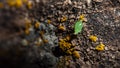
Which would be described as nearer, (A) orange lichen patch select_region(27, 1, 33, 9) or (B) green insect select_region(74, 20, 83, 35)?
(A) orange lichen patch select_region(27, 1, 33, 9)

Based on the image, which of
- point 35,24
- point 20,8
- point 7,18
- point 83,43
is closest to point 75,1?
point 83,43

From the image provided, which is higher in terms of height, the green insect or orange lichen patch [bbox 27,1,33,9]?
orange lichen patch [bbox 27,1,33,9]

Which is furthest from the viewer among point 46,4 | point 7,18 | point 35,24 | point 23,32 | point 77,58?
point 77,58

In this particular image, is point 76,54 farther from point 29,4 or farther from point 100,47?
point 29,4

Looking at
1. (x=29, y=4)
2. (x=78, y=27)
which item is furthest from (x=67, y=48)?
(x=29, y=4)

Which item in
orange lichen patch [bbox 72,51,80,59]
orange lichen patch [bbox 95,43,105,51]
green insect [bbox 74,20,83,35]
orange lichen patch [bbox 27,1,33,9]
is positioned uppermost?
orange lichen patch [bbox 27,1,33,9]

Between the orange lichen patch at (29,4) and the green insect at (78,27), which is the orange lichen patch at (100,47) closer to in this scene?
the green insect at (78,27)

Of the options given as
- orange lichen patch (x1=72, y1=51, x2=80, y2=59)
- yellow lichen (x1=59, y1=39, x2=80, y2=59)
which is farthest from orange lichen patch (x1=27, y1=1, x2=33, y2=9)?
orange lichen patch (x1=72, y1=51, x2=80, y2=59)

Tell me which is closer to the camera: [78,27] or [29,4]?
[29,4]

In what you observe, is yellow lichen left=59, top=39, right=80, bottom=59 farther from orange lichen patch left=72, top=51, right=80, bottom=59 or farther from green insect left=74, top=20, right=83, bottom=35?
green insect left=74, top=20, right=83, bottom=35

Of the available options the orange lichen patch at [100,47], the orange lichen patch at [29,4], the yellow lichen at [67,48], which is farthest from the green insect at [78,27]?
the orange lichen patch at [29,4]

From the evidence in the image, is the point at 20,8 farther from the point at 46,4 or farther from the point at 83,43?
the point at 83,43
